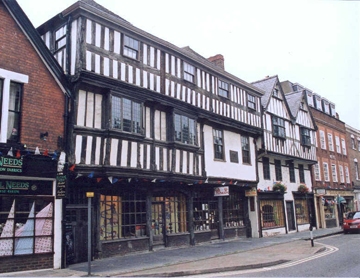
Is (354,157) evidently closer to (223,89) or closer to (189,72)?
(223,89)

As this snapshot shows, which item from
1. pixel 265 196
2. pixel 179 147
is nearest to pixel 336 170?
pixel 265 196

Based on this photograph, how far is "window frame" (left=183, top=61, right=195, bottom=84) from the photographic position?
17405 millimetres

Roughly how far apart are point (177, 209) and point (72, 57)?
→ 854 cm

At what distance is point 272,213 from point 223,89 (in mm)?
9091

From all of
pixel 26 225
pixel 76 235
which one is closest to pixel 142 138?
pixel 76 235

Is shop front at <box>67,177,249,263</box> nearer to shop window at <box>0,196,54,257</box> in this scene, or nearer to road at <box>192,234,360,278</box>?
shop window at <box>0,196,54,257</box>

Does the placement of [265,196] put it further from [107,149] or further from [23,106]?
[23,106]

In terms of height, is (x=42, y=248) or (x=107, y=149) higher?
(x=107, y=149)

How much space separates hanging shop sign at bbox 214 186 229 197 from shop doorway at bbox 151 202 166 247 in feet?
A: 11.7

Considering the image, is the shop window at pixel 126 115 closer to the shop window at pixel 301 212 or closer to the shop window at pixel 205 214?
the shop window at pixel 205 214

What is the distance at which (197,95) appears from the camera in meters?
17.8

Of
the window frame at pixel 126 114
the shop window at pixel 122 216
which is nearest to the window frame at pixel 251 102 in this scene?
the window frame at pixel 126 114

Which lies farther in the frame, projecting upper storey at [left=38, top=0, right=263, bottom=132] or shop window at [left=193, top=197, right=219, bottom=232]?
shop window at [left=193, top=197, right=219, bottom=232]

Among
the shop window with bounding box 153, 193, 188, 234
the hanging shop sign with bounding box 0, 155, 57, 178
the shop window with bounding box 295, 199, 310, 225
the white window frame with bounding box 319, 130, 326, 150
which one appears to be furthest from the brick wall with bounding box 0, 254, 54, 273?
the white window frame with bounding box 319, 130, 326, 150
